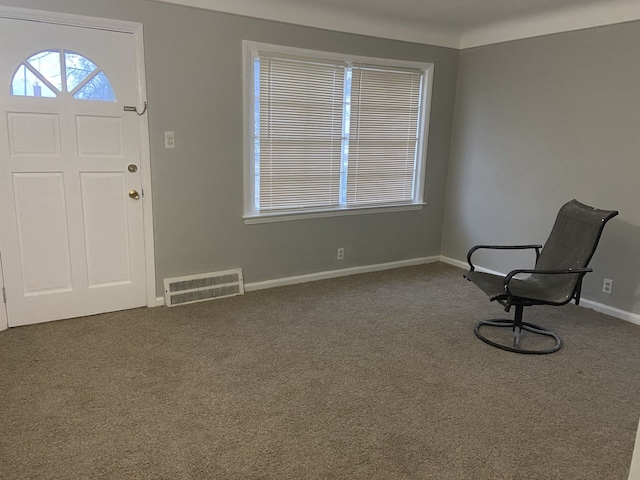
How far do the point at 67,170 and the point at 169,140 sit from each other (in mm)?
717

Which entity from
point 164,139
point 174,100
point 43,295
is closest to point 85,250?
point 43,295

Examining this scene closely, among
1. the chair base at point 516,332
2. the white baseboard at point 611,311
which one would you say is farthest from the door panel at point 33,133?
the white baseboard at point 611,311

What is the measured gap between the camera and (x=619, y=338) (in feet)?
10.6

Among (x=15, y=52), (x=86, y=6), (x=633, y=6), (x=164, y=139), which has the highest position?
(x=633, y=6)

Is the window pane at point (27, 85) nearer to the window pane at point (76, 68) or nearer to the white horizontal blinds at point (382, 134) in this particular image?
the window pane at point (76, 68)

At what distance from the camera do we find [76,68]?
10.0 ft

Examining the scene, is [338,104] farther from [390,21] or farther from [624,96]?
[624,96]

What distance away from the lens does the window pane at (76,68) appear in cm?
303

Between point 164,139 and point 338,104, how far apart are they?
5.19 ft

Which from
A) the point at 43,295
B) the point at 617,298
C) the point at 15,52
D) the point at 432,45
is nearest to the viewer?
the point at 15,52

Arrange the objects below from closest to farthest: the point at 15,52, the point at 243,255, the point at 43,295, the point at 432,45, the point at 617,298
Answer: the point at 15,52
the point at 43,295
the point at 617,298
the point at 243,255
the point at 432,45

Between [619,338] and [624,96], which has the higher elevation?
[624,96]

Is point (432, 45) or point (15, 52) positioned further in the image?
point (432, 45)

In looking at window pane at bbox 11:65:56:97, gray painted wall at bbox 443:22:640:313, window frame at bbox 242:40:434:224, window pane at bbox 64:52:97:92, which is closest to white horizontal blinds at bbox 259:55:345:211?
window frame at bbox 242:40:434:224
